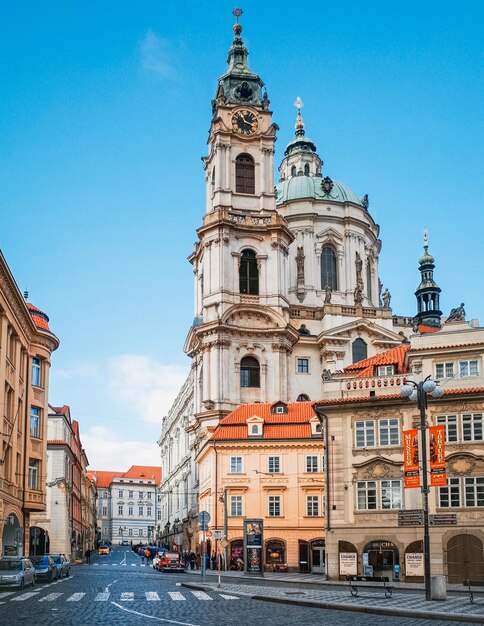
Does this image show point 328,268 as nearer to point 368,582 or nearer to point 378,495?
point 378,495

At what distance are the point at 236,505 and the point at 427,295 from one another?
158 feet

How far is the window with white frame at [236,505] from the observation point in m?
62.5

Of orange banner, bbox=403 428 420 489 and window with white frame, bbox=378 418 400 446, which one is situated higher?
window with white frame, bbox=378 418 400 446

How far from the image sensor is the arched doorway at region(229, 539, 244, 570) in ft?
202

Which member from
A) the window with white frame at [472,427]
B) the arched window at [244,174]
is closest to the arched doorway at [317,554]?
the window with white frame at [472,427]

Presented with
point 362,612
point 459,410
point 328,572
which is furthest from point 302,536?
point 362,612

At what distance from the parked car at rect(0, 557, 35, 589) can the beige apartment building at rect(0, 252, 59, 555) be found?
9.05m

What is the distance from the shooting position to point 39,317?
6531cm

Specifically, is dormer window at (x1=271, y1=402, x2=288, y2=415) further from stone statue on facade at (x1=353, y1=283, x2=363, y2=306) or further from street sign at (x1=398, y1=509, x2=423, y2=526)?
street sign at (x1=398, y1=509, x2=423, y2=526)

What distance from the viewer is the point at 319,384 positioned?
83625mm

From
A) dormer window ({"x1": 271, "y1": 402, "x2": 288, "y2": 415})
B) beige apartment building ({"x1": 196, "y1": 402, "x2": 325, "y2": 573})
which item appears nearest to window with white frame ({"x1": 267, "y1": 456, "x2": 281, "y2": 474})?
beige apartment building ({"x1": 196, "y1": 402, "x2": 325, "y2": 573})

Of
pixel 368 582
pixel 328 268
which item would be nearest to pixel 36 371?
pixel 368 582

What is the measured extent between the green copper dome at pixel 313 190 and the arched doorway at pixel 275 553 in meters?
45.0

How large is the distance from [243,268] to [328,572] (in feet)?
145
